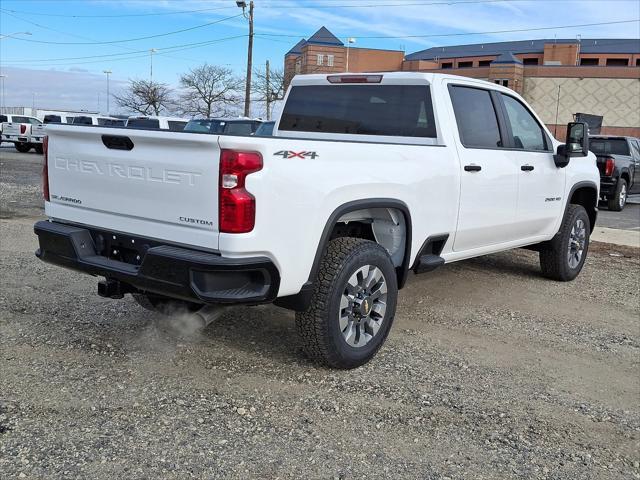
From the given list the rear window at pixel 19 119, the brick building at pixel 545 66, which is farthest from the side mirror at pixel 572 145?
the brick building at pixel 545 66

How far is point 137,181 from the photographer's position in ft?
12.1

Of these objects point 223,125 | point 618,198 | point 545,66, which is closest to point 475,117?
point 618,198

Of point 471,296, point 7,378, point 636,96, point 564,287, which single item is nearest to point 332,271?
point 7,378

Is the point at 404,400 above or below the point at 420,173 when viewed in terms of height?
below

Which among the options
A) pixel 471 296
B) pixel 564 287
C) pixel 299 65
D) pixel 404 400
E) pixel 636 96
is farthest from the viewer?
pixel 299 65

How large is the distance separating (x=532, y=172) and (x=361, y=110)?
178cm

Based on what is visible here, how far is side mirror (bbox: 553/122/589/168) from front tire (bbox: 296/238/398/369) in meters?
2.82

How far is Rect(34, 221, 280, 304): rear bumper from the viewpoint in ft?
11.1

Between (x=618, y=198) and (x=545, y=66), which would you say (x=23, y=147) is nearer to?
(x=618, y=198)

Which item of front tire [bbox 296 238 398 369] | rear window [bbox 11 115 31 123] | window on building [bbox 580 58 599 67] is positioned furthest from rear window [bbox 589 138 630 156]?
window on building [bbox 580 58 599 67]

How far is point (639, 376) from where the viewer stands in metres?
4.44

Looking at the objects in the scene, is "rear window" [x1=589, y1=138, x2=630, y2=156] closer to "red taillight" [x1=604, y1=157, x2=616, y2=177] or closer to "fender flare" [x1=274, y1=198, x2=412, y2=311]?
"red taillight" [x1=604, y1=157, x2=616, y2=177]

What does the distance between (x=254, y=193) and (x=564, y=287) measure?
467 centimetres

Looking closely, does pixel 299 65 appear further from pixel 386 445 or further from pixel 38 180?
pixel 386 445
